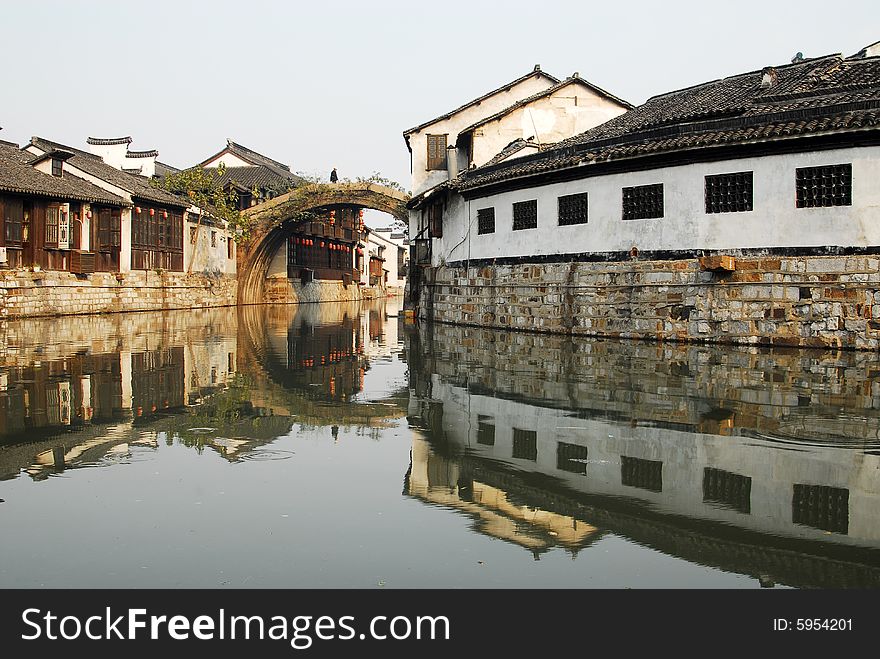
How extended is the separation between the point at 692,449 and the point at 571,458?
3.72ft

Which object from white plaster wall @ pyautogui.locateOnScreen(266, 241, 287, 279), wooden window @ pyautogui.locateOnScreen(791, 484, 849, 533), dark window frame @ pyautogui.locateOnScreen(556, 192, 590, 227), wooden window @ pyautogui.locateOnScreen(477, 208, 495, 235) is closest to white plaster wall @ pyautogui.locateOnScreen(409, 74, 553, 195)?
wooden window @ pyautogui.locateOnScreen(477, 208, 495, 235)

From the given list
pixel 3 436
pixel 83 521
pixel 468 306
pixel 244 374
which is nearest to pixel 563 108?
pixel 468 306

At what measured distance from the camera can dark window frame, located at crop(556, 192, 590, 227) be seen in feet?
67.7

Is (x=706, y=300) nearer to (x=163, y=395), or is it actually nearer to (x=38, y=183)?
(x=163, y=395)

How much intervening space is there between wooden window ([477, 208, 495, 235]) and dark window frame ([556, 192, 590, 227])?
10.9ft

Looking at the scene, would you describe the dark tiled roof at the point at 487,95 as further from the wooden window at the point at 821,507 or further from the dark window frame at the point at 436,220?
the wooden window at the point at 821,507

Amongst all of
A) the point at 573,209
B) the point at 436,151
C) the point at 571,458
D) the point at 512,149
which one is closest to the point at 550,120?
the point at 512,149

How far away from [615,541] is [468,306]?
2087cm

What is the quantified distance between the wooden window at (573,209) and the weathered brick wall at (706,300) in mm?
1116

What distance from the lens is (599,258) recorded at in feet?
65.8

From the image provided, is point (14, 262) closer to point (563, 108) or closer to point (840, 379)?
point (563, 108)

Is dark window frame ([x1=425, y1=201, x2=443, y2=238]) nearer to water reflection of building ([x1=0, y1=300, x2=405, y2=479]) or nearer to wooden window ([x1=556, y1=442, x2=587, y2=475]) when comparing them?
water reflection of building ([x1=0, y1=300, x2=405, y2=479])

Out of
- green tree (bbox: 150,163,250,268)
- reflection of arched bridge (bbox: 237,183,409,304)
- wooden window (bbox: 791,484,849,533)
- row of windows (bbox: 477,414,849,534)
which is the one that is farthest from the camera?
reflection of arched bridge (bbox: 237,183,409,304)

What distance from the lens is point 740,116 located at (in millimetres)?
17719
